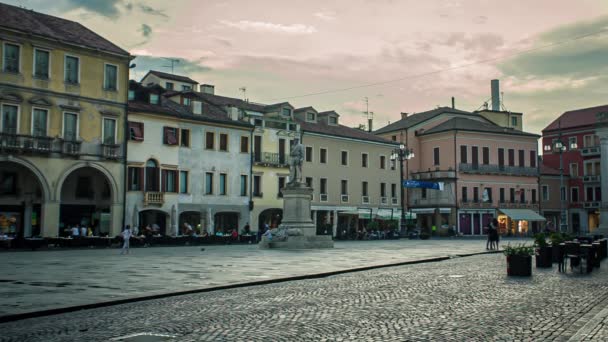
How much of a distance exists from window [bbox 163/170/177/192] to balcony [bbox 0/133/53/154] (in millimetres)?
9262

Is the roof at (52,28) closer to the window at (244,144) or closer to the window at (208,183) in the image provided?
the window at (208,183)

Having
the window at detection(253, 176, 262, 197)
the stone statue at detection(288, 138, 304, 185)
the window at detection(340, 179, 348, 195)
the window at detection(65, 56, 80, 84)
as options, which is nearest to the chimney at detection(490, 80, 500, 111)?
the window at detection(340, 179, 348, 195)

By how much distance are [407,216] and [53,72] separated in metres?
38.8

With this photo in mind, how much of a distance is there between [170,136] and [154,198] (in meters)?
4.83

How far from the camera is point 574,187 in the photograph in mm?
77500

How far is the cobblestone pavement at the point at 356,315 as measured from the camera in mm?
9000

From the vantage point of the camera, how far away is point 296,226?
34094mm

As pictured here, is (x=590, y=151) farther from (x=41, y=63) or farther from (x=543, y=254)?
(x=41, y=63)

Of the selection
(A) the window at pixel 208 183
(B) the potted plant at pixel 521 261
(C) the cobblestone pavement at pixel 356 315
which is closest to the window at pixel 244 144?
(A) the window at pixel 208 183

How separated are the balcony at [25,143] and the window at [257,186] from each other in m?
18.3

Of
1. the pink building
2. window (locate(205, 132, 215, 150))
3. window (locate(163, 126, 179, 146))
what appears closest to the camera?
window (locate(163, 126, 179, 146))

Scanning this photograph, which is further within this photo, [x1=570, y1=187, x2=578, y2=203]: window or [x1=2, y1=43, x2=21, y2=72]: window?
[x1=570, y1=187, x2=578, y2=203]: window

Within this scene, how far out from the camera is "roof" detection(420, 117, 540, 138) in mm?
68875

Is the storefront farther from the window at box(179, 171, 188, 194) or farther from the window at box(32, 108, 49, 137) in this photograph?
the window at box(32, 108, 49, 137)
